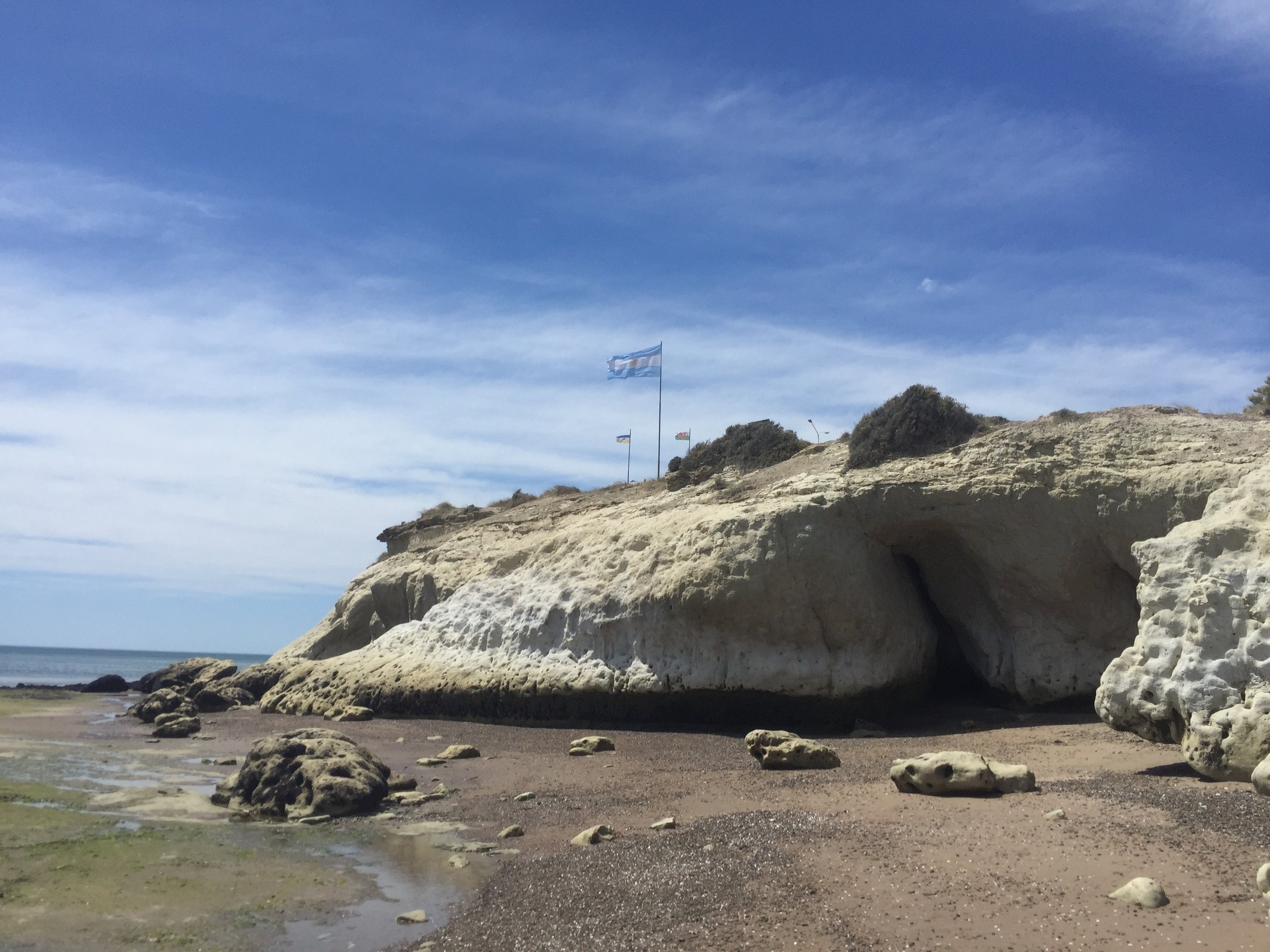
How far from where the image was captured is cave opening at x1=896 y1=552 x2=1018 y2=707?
17672 mm

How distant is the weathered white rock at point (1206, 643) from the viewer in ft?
28.9

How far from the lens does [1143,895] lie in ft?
20.0

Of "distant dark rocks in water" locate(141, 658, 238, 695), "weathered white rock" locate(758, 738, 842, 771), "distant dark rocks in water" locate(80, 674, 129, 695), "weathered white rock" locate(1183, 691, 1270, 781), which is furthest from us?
"distant dark rocks in water" locate(80, 674, 129, 695)

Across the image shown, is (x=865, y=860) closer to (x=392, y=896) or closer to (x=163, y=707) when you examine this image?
(x=392, y=896)

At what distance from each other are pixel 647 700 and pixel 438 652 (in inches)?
256

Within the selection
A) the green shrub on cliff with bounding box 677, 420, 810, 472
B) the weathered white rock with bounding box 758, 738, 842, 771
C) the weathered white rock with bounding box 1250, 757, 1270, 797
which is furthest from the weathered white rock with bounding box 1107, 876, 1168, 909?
the green shrub on cliff with bounding box 677, 420, 810, 472

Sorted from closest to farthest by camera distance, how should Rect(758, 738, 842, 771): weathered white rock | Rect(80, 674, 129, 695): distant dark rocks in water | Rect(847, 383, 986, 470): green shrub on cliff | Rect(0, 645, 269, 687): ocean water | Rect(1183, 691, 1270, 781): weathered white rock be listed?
Rect(1183, 691, 1270, 781): weathered white rock, Rect(758, 738, 842, 771): weathered white rock, Rect(847, 383, 986, 470): green shrub on cliff, Rect(80, 674, 129, 695): distant dark rocks in water, Rect(0, 645, 269, 687): ocean water

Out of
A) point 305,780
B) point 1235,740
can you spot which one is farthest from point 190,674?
point 1235,740

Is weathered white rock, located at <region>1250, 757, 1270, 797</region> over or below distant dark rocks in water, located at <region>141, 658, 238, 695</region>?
over

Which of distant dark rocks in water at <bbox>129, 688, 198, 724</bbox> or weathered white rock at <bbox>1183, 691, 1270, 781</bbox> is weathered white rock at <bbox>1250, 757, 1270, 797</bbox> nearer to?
weathered white rock at <bbox>1183, 691, 1270, 781</bbox>

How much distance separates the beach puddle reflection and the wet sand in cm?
13

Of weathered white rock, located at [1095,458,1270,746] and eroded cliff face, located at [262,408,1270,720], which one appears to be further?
eroded cliff face, located at [262,408,1270,720]

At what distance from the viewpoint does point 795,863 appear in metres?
7.56

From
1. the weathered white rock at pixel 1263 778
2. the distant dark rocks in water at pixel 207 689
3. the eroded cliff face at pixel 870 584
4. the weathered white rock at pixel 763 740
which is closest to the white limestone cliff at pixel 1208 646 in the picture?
the weathered white rock at pixel 1263 778
